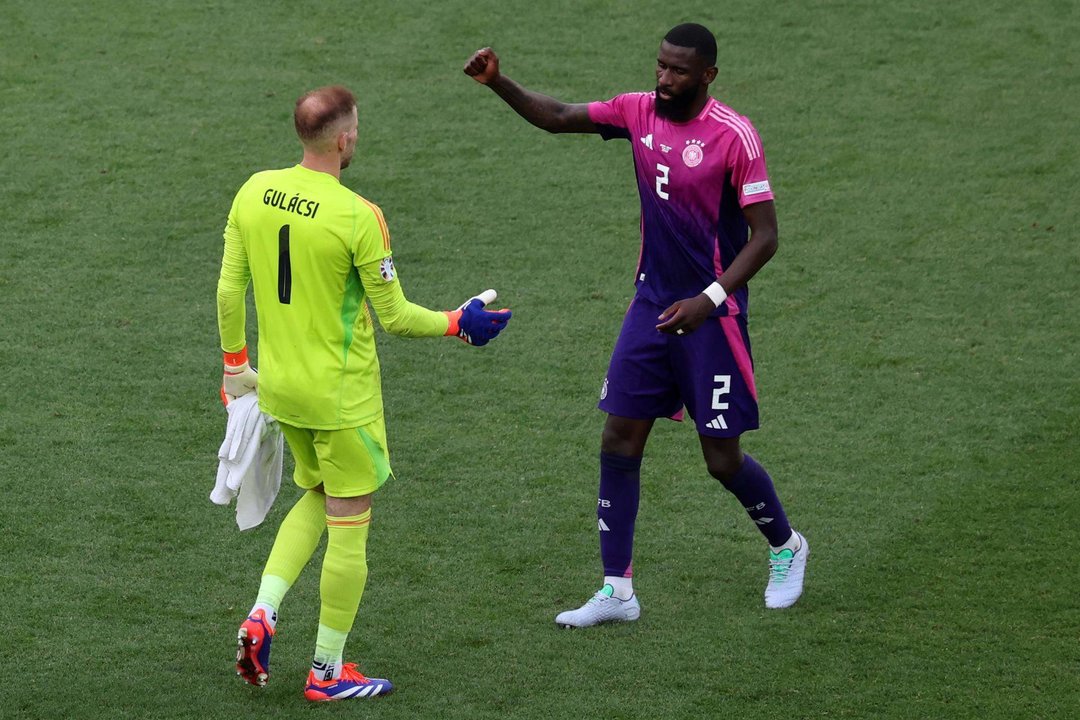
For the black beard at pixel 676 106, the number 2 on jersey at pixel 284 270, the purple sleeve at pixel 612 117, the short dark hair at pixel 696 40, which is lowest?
the number 2 on jersey at pixel 284 270

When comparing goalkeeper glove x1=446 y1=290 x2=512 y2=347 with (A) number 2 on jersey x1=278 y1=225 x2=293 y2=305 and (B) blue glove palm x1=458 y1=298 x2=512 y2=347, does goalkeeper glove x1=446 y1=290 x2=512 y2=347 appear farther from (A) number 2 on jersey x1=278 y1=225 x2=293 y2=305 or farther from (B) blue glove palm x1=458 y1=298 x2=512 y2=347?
(A) number 2 on jersey x1=278 y1=225 x2=293 y2=305

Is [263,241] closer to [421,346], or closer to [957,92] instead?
[421,346]

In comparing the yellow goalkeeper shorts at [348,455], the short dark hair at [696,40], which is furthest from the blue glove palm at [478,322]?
the short dark hair at [696,40]

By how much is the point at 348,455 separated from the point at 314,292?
52 cm

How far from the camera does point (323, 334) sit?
14.3ft

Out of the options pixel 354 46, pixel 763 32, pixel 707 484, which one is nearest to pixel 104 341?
pixel 707 484

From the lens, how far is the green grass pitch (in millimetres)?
4871

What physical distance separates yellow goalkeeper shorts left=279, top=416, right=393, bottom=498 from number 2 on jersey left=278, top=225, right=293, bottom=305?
427 mm

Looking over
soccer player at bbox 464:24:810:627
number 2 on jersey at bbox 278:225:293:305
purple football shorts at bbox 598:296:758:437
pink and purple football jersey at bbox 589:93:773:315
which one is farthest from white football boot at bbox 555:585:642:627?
number 2 on jersey at bbox 278:225:293:305

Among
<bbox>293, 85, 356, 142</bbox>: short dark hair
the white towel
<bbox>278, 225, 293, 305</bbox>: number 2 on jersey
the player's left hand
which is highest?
<bbox>293, 85, 356, 142</bbox>: short dark hair

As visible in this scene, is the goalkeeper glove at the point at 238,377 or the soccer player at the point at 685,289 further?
the soccer player at the point at 685,289

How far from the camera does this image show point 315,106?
13.9ft

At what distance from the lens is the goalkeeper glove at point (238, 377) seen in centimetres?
465

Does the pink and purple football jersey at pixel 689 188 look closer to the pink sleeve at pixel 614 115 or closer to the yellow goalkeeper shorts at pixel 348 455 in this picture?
the pink sleeve at pixel 614 115
